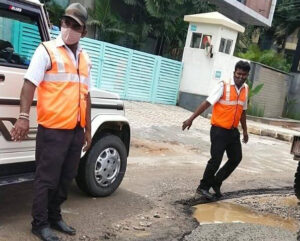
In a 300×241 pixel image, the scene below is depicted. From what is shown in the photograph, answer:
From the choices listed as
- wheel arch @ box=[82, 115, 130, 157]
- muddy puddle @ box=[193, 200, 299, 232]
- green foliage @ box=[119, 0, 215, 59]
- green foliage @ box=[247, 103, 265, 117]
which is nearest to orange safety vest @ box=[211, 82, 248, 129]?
muddy puddle @ box=[193, 200, 299, 232]

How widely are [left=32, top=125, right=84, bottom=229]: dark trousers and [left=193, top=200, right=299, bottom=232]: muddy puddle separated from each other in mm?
1863

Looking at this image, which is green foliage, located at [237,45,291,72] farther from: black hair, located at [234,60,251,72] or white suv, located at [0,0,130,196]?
white suv, located at [0,0,130,196]

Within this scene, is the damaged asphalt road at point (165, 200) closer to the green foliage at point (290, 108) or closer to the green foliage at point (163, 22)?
the green foliage at point (163, 22)

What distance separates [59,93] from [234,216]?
9.42 feet

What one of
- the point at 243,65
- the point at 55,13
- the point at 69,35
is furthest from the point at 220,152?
Result: the point at 55,13

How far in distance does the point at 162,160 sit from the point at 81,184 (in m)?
3.24

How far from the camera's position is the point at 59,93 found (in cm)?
367

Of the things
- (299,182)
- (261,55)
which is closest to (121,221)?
(299,182)

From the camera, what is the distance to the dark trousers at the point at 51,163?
3.71 m

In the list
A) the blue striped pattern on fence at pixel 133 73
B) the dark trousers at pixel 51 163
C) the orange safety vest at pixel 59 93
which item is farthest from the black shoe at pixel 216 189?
the blue striped pattern on fence at pixel 133 73

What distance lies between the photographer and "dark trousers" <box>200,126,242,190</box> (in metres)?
5.72

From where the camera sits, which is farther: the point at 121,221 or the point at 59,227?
the point at 121,221

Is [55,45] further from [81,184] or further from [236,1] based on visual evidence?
[236,1]

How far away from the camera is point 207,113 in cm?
1620
